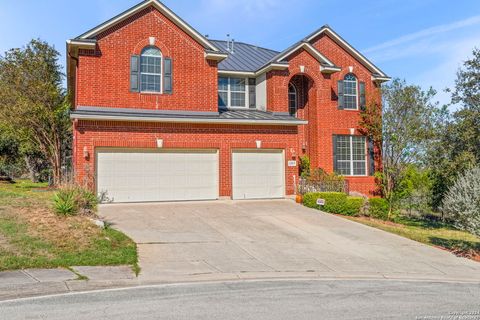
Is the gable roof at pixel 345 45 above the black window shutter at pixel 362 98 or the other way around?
above

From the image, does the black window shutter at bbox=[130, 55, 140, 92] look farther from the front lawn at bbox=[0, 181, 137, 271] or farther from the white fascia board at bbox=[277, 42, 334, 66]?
the front lawn at bbox=[0, 181, 137, 271]

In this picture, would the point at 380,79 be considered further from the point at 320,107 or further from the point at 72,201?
the point at 72,201

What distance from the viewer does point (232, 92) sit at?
78.5 ft

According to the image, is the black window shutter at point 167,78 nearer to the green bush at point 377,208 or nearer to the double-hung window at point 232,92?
the double-hung window at point 232,92

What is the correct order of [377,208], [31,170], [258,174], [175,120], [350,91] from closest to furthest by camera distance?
1. [175,120]
2. [377,208]
3. [258,174]
4. [350,91]
5. [31,170]

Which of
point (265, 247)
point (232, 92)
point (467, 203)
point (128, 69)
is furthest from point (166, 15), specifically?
point (467, 203)

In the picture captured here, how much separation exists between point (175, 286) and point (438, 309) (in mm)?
4540

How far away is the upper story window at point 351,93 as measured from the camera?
80.2 ft

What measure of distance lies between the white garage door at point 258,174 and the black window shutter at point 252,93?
4.08m

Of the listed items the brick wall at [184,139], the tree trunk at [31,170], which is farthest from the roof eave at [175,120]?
the tree trunk at [31,170]

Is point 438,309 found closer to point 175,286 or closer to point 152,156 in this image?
point 175,286

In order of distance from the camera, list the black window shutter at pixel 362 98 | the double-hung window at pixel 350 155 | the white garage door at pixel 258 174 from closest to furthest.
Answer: the white garage door at pixel 258 174 → the double-hung window at pixel 350 155 → the black window shutter at pixel 362 98

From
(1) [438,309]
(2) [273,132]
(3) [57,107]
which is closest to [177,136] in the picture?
(2) [273,132]

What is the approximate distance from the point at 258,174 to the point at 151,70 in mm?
6725
